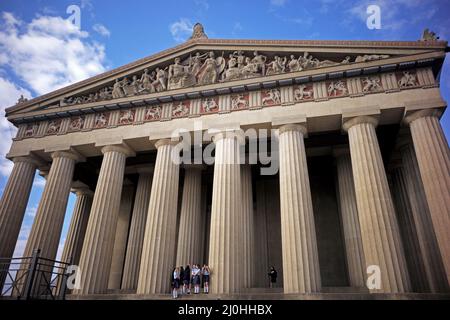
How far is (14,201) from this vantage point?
19953 millimetres

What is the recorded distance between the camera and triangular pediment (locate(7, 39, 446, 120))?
714 inches

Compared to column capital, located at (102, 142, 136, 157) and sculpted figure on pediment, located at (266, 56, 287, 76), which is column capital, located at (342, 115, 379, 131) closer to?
sculpted figure on pediment, located at (266, 56, 287, 76)

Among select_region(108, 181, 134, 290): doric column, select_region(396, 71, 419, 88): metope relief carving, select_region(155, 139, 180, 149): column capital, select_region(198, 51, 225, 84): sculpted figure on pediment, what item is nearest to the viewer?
select_region(396, 71, 419, 88): metope relief carving

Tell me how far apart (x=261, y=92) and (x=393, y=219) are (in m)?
10.0

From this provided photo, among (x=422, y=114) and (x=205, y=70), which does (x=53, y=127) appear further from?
(x=422, y=114)

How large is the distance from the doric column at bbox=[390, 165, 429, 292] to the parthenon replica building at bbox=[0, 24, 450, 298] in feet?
0.33

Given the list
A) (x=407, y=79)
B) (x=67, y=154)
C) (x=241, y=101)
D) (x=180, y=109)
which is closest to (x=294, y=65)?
(x=241, y=101)

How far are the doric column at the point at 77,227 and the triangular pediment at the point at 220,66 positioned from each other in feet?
26.2

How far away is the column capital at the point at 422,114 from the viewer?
635 inches

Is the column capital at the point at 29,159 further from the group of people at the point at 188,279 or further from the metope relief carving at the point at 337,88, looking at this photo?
the metope relief carving at the point at 337,88

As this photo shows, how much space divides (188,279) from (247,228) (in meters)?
5.11

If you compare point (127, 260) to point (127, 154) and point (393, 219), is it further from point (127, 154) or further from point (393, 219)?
point (393, 219)

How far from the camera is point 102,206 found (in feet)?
60.5

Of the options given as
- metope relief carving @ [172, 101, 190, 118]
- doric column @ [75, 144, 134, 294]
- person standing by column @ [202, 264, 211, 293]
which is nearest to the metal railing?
doric column @ [75, 144, 134, 294]
